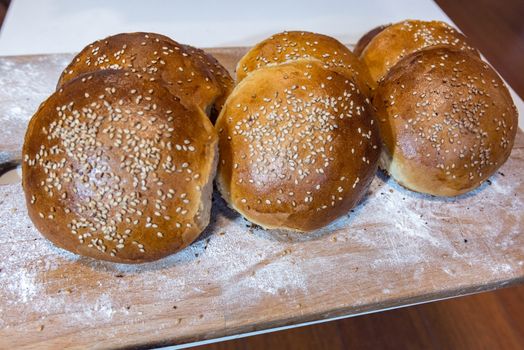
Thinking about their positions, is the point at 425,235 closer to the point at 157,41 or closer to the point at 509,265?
the point at 509,265

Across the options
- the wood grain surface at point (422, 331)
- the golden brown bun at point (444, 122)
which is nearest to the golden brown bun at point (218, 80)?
the golden brown bun at point (444, 122)

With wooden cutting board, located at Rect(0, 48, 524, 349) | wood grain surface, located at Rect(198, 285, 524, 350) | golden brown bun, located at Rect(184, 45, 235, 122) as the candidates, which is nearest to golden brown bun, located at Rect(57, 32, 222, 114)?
golden brown bun, located at Rect(184, 45, 235, 122)

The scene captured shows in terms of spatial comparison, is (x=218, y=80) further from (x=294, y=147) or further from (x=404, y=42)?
(x=404, y=42)

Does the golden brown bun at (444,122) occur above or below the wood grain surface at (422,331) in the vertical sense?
above

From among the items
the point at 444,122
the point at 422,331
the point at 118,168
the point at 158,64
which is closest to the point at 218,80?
the point at 158,64

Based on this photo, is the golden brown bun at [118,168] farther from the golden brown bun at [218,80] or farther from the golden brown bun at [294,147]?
the golden brown bun at [218,80]

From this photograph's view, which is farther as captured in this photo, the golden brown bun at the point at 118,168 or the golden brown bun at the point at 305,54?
the golden brown bun at the point at 305,54
